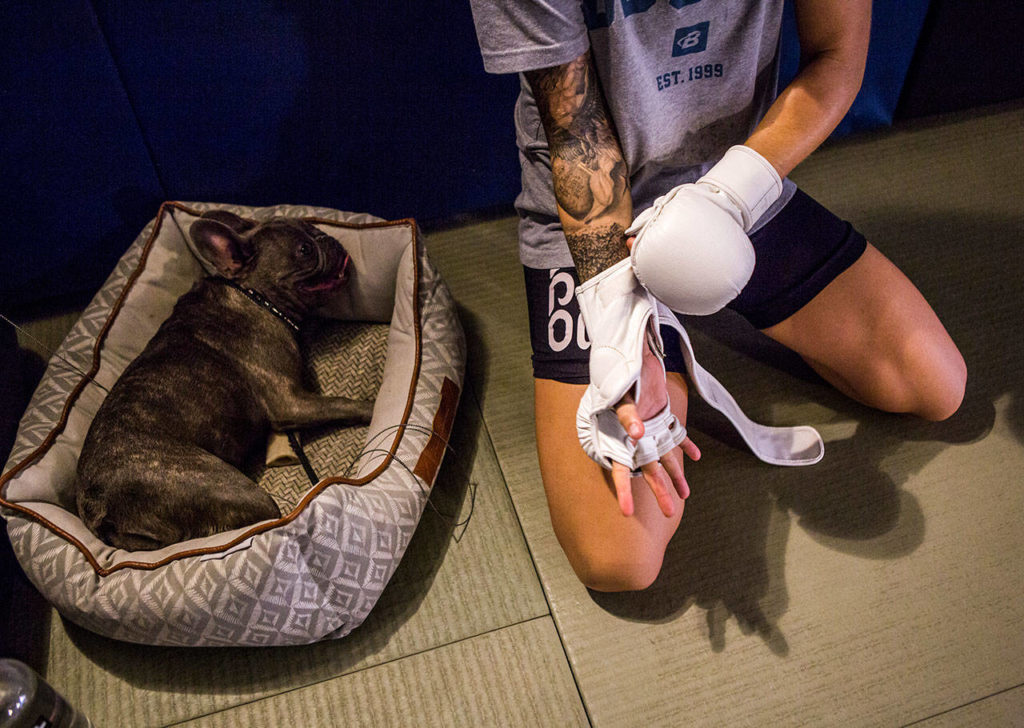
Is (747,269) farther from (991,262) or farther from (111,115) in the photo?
(111,115)

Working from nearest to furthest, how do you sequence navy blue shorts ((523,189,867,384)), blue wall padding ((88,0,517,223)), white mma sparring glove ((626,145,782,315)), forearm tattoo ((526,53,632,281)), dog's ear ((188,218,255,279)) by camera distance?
1. white mma sparring glove ((626,145,782,315))
2. forearm tattoo ((526,53,632,281))
3. navy blue shorts ((523,189,867,384))
4. dog's ear ((188,218,255,279))
5. blue wall padding ((88,0,517,223))

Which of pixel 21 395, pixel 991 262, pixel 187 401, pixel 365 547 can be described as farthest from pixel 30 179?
pixel 991 262

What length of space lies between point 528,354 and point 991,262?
1240mm

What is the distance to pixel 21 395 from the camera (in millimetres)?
1741

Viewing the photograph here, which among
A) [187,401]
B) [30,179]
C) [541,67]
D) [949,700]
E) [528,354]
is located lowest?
[949,700]

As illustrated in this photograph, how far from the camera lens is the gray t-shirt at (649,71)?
3.53 feet

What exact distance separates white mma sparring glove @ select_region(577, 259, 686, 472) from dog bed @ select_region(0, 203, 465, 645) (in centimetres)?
45

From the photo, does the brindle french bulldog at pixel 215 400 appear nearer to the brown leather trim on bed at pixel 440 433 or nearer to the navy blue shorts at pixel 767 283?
the brown leather trim on bed at pixel 440 433

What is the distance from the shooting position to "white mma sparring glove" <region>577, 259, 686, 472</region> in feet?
3.56

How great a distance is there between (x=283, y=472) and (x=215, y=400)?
237 millimetres

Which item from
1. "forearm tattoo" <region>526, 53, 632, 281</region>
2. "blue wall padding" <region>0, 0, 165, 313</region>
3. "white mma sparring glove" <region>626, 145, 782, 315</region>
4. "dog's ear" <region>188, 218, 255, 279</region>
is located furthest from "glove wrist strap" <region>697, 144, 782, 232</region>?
"blue wall padding" <region>0, 0, 165, 313</region>

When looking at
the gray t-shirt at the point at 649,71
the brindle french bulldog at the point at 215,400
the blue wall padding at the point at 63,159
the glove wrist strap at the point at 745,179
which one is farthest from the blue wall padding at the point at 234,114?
the glove wrist strap at the point at 745,179

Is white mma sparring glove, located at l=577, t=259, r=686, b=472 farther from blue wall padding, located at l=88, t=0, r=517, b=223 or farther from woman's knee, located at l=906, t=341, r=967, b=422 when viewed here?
blue wall padding, located at l=88, t=0, r=517, b=223

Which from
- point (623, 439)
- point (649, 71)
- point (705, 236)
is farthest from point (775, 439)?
point (649, 71)
